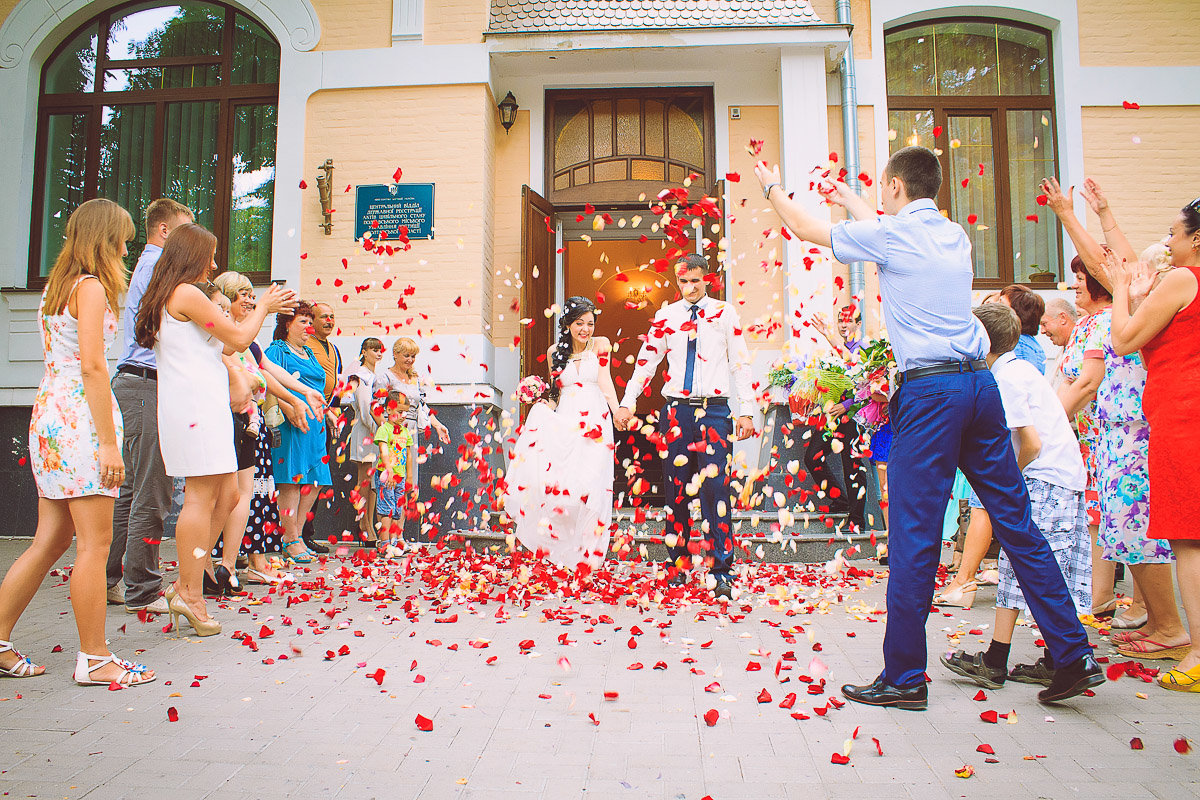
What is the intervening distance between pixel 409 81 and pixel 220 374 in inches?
235

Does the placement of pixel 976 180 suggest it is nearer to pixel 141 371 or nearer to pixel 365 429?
pixel 365 429

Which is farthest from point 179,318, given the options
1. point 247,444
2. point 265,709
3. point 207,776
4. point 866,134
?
point 866,134

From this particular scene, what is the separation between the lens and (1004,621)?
3.62m

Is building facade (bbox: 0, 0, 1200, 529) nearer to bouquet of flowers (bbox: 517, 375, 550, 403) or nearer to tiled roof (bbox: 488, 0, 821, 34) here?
tiled roof (bbox: 488, 0, 821, 34)

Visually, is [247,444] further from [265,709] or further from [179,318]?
[265,709]

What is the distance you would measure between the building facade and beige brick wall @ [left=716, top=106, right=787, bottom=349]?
0.03m

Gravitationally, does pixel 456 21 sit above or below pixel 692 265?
above

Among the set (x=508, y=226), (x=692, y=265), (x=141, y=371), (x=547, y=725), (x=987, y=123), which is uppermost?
(x=987, y=123)

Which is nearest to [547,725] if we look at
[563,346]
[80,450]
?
[80,450]

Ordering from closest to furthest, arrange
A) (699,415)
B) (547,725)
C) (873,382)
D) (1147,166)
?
1. (547,725)
2. (699,415)
3. (873,382)
4. (1147,166)

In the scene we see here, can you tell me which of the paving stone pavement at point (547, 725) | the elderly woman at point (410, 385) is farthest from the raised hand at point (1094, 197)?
the elderly woman at point (410, 385)

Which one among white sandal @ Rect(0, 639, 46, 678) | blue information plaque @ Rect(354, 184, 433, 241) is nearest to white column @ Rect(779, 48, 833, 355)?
blue information plaque @ Rect(354, 184, 433, 241)

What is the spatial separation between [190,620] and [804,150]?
750 centimetres

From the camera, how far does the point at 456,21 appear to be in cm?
924
